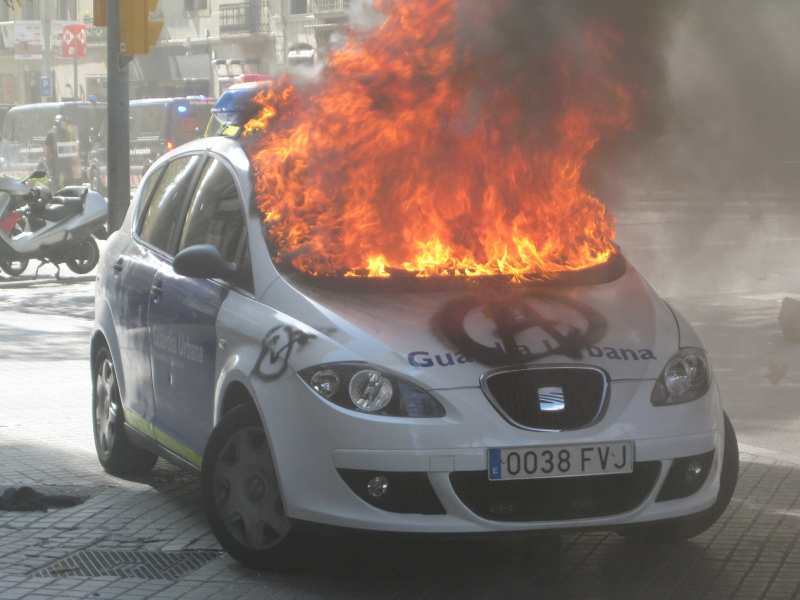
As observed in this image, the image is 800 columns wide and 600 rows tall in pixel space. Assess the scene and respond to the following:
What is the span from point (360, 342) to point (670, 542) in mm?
1465

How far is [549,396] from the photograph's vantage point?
542 centimetres

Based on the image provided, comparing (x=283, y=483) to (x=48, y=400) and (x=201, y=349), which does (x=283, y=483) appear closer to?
(x=201, y=349)

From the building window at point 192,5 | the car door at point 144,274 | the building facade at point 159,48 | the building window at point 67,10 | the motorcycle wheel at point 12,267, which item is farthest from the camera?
the building window at point 67,10

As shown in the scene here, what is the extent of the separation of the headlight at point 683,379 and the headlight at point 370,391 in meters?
0.78

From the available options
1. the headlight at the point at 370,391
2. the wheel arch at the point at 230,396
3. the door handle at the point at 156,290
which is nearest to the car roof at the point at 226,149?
the door handle at the point at 156,290

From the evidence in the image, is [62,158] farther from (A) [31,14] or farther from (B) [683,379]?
(B) [683,379]

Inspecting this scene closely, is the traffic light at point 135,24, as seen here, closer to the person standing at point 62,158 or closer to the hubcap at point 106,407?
the hubcap at point 106,407

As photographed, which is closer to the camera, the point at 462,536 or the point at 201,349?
the point at 462,536

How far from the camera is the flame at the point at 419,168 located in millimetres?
6164

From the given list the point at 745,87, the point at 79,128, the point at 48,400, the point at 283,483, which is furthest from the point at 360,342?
the point at 79,128

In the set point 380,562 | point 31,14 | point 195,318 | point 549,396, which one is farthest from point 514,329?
point 31,14

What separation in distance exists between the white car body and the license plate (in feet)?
0.09

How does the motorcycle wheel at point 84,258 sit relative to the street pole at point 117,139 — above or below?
below

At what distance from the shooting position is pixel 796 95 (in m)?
9.09
